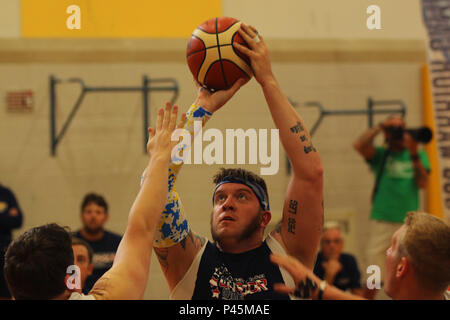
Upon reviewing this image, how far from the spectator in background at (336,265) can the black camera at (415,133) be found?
3.50ft

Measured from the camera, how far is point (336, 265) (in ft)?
13.5

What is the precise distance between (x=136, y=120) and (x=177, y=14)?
122 cm

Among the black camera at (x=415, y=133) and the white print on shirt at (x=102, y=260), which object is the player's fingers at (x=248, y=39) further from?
the black camera at (x=415, y=133)

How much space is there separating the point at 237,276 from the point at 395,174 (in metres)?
3.02

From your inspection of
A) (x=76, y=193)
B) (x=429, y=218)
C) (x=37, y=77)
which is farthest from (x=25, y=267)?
(x=37, y=77)

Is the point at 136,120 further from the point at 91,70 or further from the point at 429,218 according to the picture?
the point at 429,218

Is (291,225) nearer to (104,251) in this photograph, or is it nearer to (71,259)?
(71,259)

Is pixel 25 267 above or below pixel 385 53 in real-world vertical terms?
below

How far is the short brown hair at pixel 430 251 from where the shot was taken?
163 centimetres

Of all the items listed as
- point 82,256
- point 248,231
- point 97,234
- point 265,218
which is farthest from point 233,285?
point 97,234

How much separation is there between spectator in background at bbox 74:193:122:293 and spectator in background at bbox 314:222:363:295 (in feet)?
5.44

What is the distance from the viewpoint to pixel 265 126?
16.0 ft

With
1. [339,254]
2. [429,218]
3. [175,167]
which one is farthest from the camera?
[339,254]

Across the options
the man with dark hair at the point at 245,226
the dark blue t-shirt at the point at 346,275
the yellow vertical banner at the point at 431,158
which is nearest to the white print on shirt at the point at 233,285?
the man with dark hair at the point at 245,226
